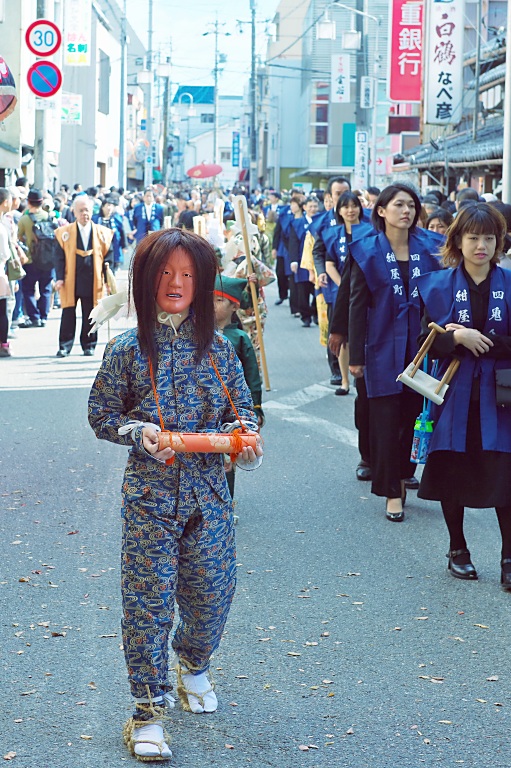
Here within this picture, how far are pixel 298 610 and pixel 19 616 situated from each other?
4.04ft

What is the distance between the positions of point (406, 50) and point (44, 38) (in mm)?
10585

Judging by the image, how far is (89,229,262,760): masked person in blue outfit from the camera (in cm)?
384

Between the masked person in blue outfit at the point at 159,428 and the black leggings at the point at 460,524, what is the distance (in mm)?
2333

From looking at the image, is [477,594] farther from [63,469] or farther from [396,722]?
[63,469]

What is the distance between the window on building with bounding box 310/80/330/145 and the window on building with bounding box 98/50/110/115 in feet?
62.0

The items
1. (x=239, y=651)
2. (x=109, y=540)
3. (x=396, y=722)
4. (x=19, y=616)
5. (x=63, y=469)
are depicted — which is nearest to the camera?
(x=396, y=722)

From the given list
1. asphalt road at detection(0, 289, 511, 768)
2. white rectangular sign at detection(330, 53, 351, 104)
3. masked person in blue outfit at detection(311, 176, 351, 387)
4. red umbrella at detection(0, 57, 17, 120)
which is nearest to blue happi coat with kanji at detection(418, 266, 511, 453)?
asphalt road at detection(0, 289, 511, 768)

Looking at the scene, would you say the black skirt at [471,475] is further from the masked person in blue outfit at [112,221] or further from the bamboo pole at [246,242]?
the masked person in blue outfit at [112,221]

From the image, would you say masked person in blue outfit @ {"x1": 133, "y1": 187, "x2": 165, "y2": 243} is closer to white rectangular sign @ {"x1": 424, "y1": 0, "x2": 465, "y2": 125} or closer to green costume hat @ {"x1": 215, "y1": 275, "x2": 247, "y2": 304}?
white rectangular sign @ {"x1": 424, "y1": 0, "x2": 465, "y2": 125}

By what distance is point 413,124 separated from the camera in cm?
5116

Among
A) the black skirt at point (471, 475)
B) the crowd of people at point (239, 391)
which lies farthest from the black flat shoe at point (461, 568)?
the black skirt at point (471, 475)

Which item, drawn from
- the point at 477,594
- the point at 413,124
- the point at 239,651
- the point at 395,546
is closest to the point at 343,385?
the point at 395,546

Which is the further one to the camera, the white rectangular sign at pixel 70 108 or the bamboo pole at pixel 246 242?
the white rectangular sign at pixel 70 108

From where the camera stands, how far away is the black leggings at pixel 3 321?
46.9ft
